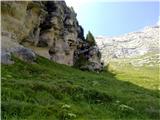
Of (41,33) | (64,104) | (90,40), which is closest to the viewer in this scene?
(64,104)

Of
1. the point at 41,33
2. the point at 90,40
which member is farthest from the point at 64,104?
the point at 90,40

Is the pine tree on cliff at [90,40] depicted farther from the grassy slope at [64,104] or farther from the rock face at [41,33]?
the grassy slope at [64,104]

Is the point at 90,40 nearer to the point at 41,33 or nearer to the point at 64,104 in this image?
the point at 41,33

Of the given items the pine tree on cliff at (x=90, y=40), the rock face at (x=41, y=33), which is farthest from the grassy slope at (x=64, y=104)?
the pine tree on cliff at (x=90, y=40)

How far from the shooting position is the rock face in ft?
173

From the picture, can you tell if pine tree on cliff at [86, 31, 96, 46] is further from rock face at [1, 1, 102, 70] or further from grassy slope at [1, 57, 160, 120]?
grassy slope at [1, 57, 160, 120]

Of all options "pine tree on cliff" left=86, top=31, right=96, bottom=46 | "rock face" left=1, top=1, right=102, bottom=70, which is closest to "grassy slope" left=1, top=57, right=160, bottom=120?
"rock face" left=1, top=1, right=102, bottom=70

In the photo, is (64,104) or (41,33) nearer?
(64,104)

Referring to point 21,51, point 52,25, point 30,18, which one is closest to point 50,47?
point 52,25

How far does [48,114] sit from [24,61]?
26.2 m

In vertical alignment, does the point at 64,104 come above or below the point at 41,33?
below

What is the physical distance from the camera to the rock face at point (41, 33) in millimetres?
52688

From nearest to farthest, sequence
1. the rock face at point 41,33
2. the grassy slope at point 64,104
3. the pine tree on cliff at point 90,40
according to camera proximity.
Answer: the grassy slope at point 64,104
the rock face at point 41,33
the pine tree on cliff at point 90,40

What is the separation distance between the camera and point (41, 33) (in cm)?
7894
